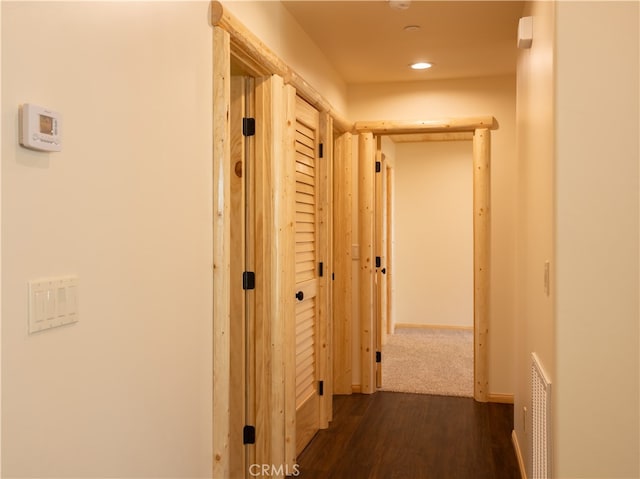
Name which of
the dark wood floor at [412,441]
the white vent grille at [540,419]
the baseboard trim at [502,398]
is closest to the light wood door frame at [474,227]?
the baseboard trim at [502,398]

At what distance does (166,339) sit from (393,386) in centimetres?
336

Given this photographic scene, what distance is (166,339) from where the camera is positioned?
1.98 metres

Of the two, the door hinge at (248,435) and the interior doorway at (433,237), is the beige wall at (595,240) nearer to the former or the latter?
the door hinge at (248,435)

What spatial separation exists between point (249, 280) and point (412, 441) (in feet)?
5.10

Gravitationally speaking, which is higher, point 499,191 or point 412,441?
point 499,191

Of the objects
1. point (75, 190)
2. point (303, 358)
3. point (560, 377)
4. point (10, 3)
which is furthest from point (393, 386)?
point (10, 3)

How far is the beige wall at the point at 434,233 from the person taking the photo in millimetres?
7805

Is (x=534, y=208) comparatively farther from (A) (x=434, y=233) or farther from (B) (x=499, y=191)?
(A) (x=434, y=233)

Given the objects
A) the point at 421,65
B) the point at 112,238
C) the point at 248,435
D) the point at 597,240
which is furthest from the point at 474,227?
the point at 112,238

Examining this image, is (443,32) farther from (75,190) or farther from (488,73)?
Result: (75,190)

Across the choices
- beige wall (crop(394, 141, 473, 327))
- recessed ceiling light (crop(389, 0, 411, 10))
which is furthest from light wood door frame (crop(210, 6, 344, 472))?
beige wall (crop(394, 141, 473, 327))

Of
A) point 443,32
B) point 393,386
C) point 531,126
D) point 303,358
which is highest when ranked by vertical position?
point 443,32

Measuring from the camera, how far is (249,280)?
3.01 m

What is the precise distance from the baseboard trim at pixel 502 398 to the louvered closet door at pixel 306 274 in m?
1.48
